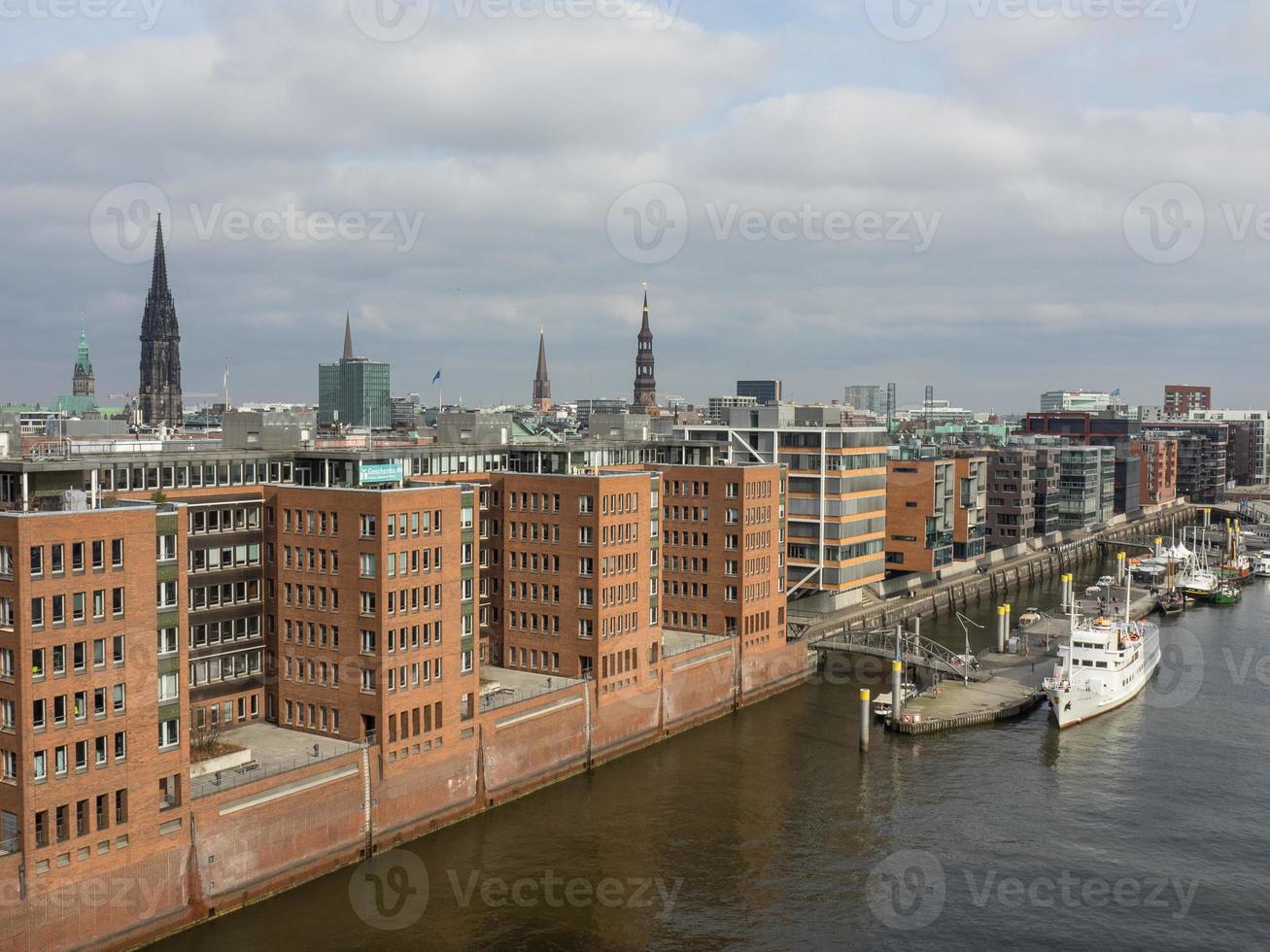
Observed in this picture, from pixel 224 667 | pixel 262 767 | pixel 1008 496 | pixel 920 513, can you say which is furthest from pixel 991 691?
pixel 1008 496

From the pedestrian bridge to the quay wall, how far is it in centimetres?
2456

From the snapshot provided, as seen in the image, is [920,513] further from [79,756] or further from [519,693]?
[79,756]

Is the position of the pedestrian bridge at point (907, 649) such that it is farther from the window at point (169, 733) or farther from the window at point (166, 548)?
the window at point (166, 548)

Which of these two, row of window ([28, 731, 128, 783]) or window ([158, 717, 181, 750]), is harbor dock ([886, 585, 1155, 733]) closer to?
window ([158, 717, 181, 750])

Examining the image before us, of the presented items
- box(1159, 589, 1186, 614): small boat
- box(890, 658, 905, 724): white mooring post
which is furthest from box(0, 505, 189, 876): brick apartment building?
box(1159, 589, 1186, 614): small boat

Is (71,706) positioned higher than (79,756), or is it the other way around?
(71,706)

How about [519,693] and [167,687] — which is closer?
[167,687]

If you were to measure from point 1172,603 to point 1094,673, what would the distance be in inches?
2592

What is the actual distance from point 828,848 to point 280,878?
3364 cm

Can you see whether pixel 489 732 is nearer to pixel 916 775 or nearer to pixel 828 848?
pixel 828 848

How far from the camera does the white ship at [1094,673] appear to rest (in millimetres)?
97562

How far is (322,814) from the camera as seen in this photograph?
65312 mm

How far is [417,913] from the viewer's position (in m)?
61.6

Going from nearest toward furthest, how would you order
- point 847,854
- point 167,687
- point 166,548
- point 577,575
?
point 167,687 < point 166,548 < point 847,854 < point 577,575
